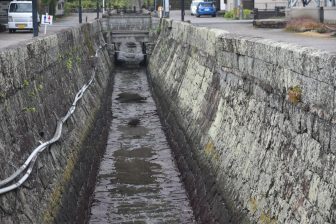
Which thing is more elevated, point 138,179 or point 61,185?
point 61,185

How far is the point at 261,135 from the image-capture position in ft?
33.0

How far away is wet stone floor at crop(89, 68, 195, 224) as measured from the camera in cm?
1312

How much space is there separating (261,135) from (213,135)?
12.1ft

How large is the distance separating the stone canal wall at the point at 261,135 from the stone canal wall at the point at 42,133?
3079 mm

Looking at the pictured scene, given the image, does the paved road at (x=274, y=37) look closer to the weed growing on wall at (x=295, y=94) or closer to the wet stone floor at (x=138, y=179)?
the weed growing on wall at (x=295, y=94)

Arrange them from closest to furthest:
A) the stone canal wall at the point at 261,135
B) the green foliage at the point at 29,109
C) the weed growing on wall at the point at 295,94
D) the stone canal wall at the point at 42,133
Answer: the stone canal wall at the point at 261,135 → the weed growing on wall at the point at 295,94 → the stone canal wall at the point at 42,133 → the green foliage at the point at 29,109

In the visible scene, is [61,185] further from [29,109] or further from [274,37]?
[274,37]

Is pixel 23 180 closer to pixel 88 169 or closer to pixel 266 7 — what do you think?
pixel 88 169

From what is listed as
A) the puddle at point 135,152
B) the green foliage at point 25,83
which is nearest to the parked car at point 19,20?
the puddle at point 135,152

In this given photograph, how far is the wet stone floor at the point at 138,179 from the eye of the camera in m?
13.1

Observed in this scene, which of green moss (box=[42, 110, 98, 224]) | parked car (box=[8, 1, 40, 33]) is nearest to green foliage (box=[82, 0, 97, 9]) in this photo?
parked car (box=[8, 1, 40, 33])

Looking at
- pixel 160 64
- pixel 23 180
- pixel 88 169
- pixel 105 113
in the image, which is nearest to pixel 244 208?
pixel 23 180

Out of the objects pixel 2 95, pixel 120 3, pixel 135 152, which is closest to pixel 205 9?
pixel 120 3

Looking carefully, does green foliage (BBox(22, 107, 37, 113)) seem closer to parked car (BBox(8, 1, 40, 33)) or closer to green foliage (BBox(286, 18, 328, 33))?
green foliage (BBox(286, 18, 328, 33))
